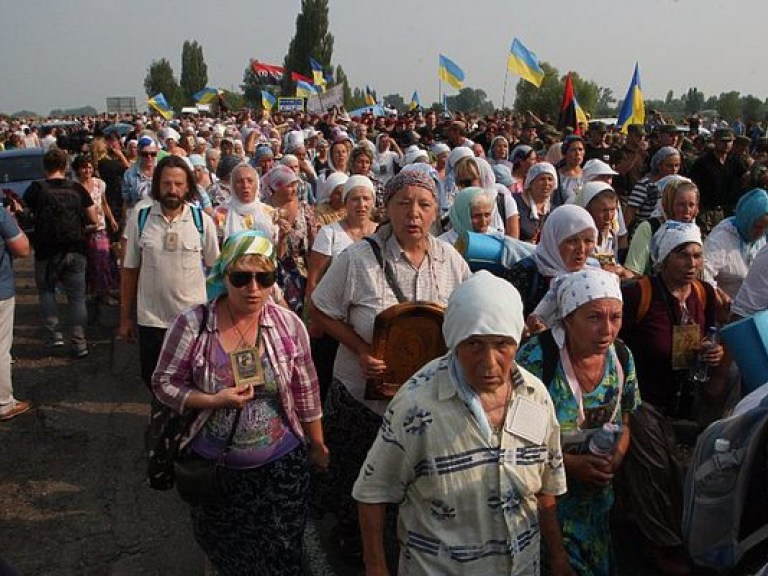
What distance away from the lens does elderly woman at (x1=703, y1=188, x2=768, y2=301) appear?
4.77 m

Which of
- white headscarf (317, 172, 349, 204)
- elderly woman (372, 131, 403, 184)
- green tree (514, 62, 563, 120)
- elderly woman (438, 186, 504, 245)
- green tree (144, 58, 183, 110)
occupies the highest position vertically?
green tree (144, 58, 183, 110)

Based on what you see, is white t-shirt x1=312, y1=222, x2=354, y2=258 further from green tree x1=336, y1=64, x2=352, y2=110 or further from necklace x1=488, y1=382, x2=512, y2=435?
green tree x1=336, y1=64, x2=352, y2=110

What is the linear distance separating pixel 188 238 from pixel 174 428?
6.41ft

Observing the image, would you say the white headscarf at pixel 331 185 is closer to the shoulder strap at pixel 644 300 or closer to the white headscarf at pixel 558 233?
the white headscarf at pixel 558 233

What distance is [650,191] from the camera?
23.8 ft

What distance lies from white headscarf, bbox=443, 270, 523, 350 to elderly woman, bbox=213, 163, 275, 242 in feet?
11.7

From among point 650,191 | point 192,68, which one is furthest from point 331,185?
point 192,68

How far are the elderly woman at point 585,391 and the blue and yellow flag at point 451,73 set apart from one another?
20896 millimetres

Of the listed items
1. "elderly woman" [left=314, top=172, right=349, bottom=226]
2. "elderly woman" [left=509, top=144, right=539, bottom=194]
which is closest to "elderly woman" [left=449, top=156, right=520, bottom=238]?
"elderly woman" [left=314, top=172, right=349, bottom=226]

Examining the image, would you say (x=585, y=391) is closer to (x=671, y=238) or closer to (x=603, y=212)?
(x=671, y=238)

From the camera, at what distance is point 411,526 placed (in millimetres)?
2291

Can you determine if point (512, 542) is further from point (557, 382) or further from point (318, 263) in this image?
point (318, 263)

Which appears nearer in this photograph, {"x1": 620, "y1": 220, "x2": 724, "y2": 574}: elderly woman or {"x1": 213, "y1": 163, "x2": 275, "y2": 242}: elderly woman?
{"x1": 620, "y1": 220, "x2": 724, "y2": 574}: elderly woman

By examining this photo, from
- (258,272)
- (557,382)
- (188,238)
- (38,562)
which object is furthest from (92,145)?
(557,382)
